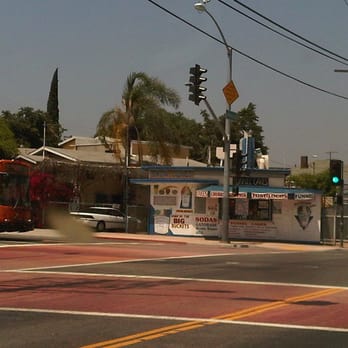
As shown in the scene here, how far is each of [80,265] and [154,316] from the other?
8297mm

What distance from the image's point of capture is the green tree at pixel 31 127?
255 ft

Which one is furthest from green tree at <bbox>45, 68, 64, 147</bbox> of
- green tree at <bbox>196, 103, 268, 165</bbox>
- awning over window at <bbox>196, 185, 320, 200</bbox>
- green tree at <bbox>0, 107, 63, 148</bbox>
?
awning over window at <bbox>196, 185, 320, 200</bbox>

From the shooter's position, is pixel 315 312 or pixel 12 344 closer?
pixel 12 344

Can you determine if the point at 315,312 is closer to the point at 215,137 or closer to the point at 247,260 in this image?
the point at 247,260

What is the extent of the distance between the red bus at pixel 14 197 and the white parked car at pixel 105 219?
438 inches

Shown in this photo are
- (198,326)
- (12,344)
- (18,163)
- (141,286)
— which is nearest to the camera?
(12,344)

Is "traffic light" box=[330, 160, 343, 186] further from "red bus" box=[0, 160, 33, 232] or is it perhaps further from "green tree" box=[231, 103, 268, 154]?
"green tree" box=[231, 103, 268, 154]

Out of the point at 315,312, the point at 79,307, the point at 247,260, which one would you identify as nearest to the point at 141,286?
the point at 79,307

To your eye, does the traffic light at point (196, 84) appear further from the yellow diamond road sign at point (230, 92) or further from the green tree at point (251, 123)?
the green tree at point (251, 123)

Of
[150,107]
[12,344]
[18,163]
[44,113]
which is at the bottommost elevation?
[12,344]

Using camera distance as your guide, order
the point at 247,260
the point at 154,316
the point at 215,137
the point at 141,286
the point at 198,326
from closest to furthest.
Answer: the point at 198,326 < the point at 154,316 < the point at 141,286 < the point at 247,260 < the point at 215,137

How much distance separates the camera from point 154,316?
33.3 ft

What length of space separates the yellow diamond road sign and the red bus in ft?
32.2

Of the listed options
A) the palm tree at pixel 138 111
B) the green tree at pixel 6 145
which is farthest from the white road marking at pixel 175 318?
the green tree at pixel 6 145
